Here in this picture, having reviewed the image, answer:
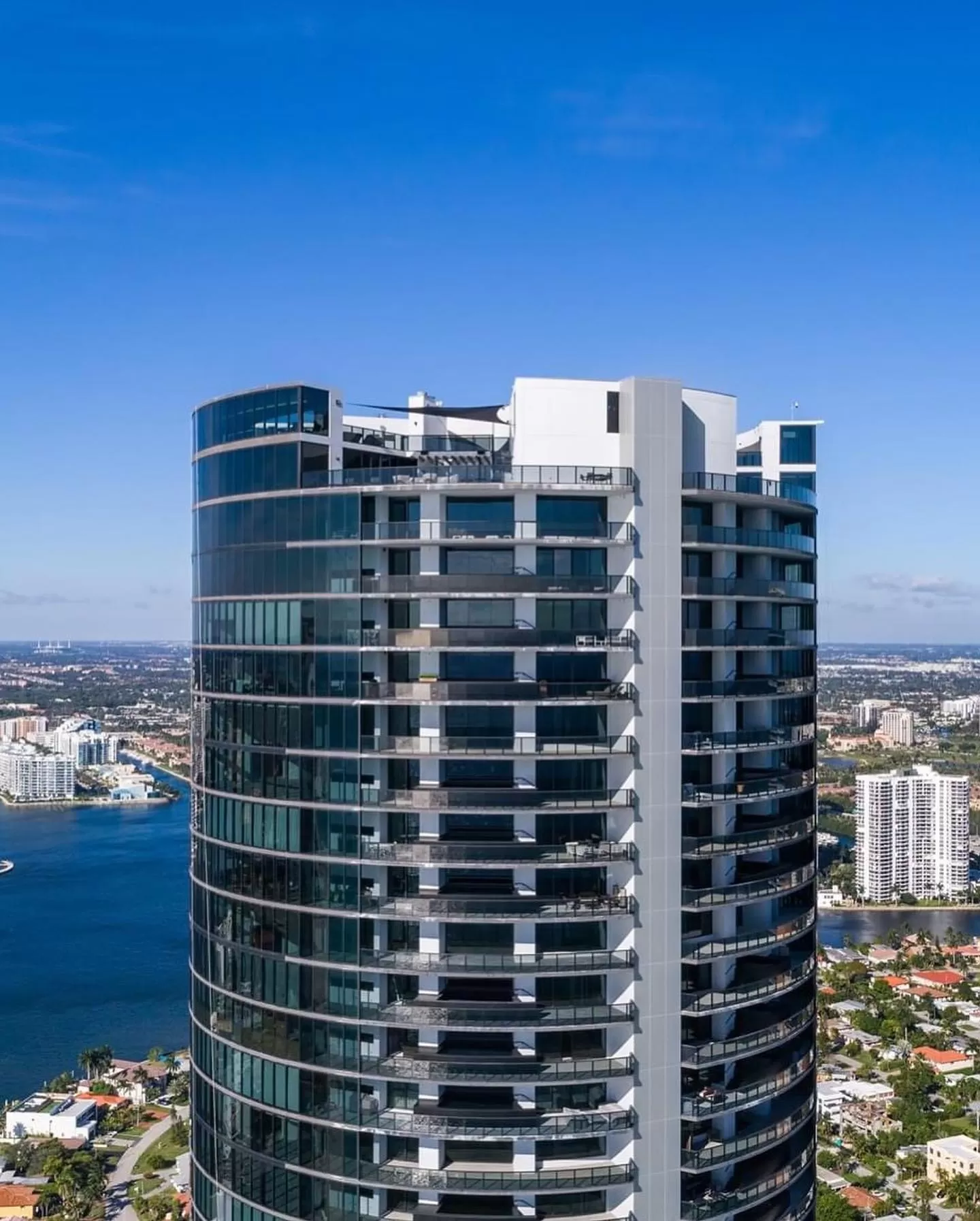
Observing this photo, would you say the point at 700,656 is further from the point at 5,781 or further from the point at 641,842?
the point at 5,781

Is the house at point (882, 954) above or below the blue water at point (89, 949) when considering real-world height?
below

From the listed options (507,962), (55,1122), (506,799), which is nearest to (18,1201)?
(55,1122)

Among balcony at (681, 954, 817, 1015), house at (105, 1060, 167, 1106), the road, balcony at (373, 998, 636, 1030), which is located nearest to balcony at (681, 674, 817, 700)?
balcony at (681, 954, 817, 1015)

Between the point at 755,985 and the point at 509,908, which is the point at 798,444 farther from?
the point at 509,908

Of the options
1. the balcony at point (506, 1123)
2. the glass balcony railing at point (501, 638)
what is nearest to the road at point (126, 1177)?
the balcony at point (506, 1123)

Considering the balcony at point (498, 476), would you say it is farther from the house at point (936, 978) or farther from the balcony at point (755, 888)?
the house at point (936, 978)
